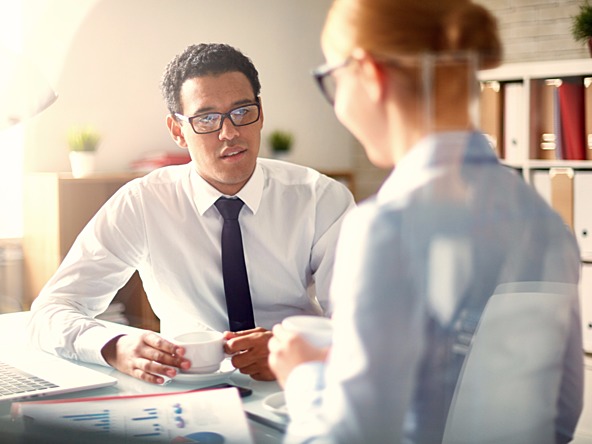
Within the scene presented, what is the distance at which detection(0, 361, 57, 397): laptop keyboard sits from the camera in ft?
1.89

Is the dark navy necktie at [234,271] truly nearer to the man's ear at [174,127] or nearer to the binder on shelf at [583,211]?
the man's ear at [174,127]

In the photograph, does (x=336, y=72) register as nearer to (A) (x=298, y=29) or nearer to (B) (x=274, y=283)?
(A) (x=298, y=29)

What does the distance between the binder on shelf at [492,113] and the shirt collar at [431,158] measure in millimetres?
16

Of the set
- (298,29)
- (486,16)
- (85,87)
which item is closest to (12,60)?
(85,87)

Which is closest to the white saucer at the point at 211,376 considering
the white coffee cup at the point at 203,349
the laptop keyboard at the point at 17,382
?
the white coffee cup at the point at 203,349

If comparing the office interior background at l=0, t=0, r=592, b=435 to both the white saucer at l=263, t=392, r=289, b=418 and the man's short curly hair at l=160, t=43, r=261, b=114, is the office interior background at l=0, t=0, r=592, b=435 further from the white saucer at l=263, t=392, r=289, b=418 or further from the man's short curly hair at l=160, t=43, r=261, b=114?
the white saucer at l=263, t=392, r=289, b=418

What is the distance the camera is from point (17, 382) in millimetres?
594

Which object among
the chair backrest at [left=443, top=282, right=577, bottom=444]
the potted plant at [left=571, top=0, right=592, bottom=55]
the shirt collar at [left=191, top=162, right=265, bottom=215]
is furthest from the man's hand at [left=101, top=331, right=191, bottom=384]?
the potted plant at [left=571, top=0, right=592, bottom=55]

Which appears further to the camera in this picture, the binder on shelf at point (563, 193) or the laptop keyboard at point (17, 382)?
the laptop keyboard at point (17, 382)

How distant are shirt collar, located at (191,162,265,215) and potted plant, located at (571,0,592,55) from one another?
232 mm

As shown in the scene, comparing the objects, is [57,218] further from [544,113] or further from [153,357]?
[544,113]

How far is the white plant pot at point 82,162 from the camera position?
443mm

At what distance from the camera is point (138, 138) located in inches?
19.2

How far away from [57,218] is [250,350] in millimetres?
174
